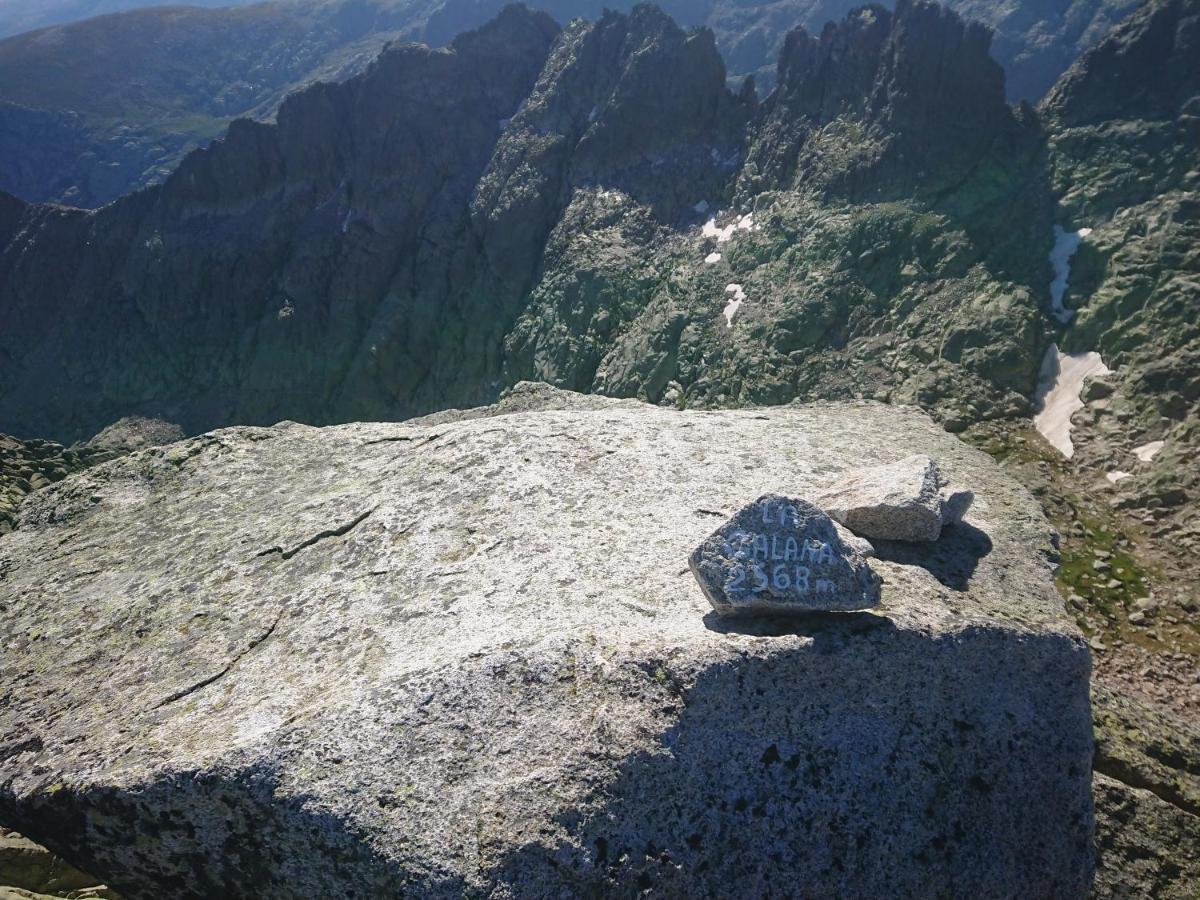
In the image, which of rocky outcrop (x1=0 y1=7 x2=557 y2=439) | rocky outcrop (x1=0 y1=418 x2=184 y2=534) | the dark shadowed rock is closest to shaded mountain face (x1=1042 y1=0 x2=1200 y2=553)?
Answer: rocky outcrop (x1=0 y1=418 x2=184 y2=534)

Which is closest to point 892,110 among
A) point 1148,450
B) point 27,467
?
point 1148,450

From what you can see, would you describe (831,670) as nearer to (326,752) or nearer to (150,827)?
(326,752)

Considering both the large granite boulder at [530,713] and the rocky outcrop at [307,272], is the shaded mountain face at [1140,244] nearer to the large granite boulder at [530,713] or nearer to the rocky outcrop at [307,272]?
the large granite boulder at [530,713]

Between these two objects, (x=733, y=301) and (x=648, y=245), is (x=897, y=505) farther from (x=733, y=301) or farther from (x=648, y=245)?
(x=648, y=245)

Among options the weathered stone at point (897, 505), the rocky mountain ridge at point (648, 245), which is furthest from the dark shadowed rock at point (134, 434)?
the weathered stone at point (897, 505)

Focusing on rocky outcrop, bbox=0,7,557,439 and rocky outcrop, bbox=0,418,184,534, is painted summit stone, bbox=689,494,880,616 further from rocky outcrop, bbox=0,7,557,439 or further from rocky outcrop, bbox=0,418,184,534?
rocky outcrop, bbox=0,7,557,439

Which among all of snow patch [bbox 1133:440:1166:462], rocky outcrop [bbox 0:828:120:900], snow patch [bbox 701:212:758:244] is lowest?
snow patch [bbox 1133:440:1166:462]
